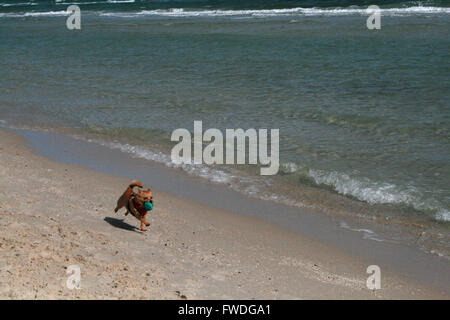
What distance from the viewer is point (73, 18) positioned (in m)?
37.7

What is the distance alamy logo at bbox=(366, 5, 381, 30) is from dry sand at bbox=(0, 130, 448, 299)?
61.9 feet

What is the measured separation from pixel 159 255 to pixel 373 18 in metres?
23.9

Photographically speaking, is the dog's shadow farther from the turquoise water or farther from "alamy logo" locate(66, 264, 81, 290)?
the turquoise water

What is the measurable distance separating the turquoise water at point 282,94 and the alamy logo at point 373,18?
492 millimetres

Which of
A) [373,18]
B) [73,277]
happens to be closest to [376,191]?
[73,277]

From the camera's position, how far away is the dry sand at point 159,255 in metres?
5.53

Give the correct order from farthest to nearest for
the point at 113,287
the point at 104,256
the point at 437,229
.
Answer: the point at 437,229, the point at 104,256, the point at 113,287

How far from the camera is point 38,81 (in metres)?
17.2

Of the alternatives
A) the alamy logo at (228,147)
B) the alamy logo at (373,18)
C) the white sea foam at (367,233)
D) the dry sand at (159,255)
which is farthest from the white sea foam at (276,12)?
the dry sand at (159,255)

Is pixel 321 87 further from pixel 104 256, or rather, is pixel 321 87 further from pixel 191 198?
pixel 104 256

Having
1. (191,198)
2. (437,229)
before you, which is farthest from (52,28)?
(437,229)

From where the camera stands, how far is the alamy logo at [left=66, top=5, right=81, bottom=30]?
32.4 meters

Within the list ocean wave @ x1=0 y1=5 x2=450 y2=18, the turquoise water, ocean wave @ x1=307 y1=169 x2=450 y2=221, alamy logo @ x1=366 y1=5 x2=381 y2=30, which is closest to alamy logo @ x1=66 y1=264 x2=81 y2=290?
the turquoise water

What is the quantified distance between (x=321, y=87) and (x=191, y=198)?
286 inches
